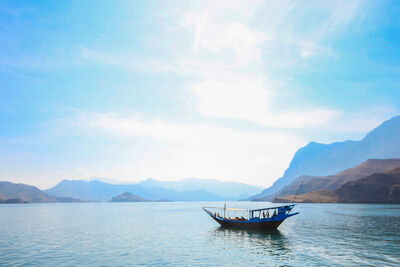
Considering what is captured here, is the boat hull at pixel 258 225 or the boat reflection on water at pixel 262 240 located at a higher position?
the boat hull at pixel 258 225

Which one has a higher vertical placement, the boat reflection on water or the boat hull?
the boat hull

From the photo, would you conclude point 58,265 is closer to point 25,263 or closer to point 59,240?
point 25,263

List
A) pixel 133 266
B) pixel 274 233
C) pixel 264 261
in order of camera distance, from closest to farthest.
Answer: pixel 133 266, pixel 264 261, pixel 274 233

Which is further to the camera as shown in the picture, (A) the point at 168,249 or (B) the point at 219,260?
(A) the point at 168,249

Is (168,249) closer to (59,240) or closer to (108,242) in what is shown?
(108,242)

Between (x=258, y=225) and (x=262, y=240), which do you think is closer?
(x=262, y=240)

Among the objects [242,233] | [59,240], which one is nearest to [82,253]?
[59,240]

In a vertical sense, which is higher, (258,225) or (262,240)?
(258,225)

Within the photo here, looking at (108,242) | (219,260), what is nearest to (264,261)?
(219,260)

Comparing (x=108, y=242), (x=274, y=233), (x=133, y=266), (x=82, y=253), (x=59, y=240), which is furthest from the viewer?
(x=274, y=233)

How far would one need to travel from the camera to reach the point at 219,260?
30.7m

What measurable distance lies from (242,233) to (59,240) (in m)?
33.0

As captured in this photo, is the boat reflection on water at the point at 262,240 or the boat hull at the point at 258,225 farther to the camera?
Answer: the boat hull at the point at 258,225

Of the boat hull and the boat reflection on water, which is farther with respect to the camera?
the boat hull
